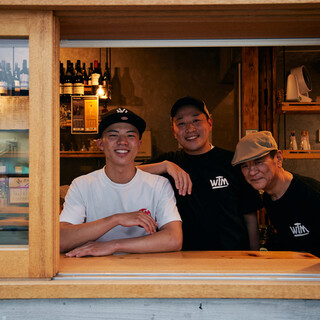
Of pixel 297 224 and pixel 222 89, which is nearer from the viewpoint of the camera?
pixel 297 224

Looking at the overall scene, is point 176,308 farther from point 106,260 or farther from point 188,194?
point 188,194

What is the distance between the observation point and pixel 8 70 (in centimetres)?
118

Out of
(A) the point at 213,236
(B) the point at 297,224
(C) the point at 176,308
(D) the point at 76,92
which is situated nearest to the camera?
(C) the point at 176,308

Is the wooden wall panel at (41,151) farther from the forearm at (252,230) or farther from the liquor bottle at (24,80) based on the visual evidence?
the forearm at (252,230)

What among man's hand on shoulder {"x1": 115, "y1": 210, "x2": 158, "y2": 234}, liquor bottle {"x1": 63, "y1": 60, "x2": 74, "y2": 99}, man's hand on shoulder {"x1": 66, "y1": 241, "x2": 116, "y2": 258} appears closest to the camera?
man's hand on shoulder {"x1": 66, "y1": 241, "x2": 116, "y2": 258}

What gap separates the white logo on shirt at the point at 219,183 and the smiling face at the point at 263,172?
145mm

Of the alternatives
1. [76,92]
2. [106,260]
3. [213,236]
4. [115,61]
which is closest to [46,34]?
[106,260]

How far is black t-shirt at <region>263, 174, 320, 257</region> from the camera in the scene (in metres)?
1.97

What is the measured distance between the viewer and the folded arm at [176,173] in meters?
2.04

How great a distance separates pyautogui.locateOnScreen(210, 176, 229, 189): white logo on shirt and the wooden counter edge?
111cm

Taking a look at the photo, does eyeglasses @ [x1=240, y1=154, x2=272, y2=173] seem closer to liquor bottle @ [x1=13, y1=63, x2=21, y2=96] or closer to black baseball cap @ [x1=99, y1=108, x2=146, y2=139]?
black baseball cap @ [x1=99, y1=108, x2=146, y2=139]

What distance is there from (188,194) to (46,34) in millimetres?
1240

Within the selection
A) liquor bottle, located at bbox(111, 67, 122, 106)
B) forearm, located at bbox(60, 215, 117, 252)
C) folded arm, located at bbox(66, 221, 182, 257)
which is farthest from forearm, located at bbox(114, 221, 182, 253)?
liquor bottle, located at bbox(111, 67, 122, 106)

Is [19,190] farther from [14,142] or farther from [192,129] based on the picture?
[192,129]
